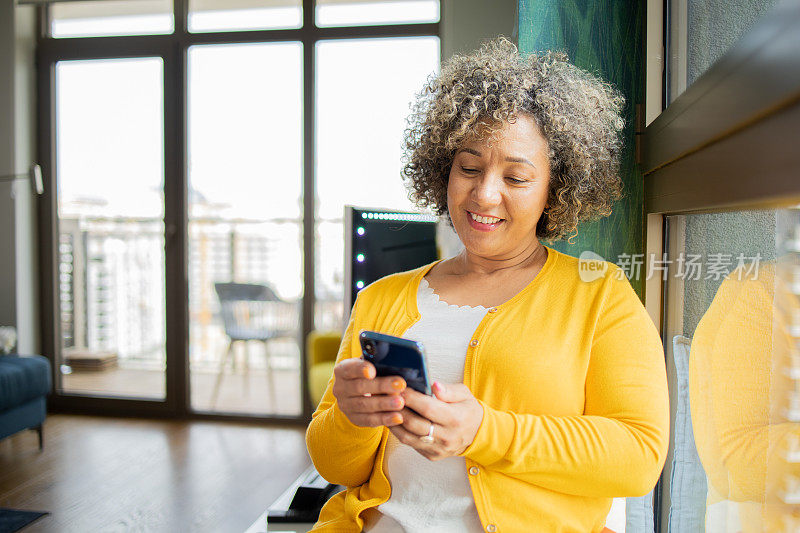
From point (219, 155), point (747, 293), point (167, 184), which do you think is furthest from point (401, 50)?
point (747, 293)

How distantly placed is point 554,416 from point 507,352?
4.8 inches

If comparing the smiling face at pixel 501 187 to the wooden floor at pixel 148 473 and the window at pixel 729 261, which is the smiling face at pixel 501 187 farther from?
the wooden floor at pixel 148 473

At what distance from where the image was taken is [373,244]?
1624mm

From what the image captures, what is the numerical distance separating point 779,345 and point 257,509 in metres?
2.53

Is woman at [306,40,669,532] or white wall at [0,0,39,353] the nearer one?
woman at [306,40,669,532]

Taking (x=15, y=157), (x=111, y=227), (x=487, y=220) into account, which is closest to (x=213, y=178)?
(x=111, y=227)

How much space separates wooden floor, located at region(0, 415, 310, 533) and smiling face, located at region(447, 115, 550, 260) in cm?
202

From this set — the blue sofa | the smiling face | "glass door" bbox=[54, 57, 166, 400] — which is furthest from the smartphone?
"glass door" bbox=[54, 57, 166, 400]

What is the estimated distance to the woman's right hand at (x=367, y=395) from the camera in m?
0.89

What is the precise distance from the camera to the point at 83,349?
4328 millimetres

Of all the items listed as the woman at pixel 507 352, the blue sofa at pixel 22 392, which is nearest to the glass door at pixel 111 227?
the blue sofa at pixel 22 392

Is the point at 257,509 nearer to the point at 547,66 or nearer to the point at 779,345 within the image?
the point at 547,66

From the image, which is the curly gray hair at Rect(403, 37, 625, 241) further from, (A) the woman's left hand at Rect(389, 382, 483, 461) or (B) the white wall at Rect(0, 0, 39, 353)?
(B) the white wall at Rect(0, 0, 39, 353)

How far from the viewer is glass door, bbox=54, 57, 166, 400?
4137 millimetres
